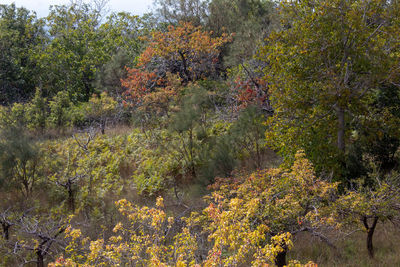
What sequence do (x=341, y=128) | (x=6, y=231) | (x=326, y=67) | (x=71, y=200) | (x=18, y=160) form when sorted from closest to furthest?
(x=326, y=67) < (x=341, y=128) < (x=6, y=231) < (x=18, y=160) < (x=71, y=200)

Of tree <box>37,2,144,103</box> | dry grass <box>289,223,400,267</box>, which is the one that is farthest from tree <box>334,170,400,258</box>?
tree <box>37,2,144,103</box>

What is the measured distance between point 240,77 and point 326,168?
21.3 ft

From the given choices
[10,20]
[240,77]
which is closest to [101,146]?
[240,77]

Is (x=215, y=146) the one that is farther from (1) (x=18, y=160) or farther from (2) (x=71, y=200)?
(1) (x=18, y=160)

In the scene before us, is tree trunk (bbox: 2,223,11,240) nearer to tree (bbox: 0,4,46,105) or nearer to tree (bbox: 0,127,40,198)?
tree (bbox: 0,127,40,198)

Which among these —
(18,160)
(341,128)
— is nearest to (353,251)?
(341,128)

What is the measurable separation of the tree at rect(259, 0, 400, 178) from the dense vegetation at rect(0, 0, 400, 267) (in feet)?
0.12

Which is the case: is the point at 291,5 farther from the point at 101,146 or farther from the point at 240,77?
the point at 101,146

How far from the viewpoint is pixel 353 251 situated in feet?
23.2

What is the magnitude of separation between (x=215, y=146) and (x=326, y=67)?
3.94 m

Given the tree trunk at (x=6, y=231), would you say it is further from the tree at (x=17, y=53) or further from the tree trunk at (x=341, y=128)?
the tree at (x=17, y=53)

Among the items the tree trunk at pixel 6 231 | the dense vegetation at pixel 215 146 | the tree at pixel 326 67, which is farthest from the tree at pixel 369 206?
the tree trunk at pixel 6 231

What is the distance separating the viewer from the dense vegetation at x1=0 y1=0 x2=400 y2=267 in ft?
18.2

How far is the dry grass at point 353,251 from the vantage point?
21.3 ft
